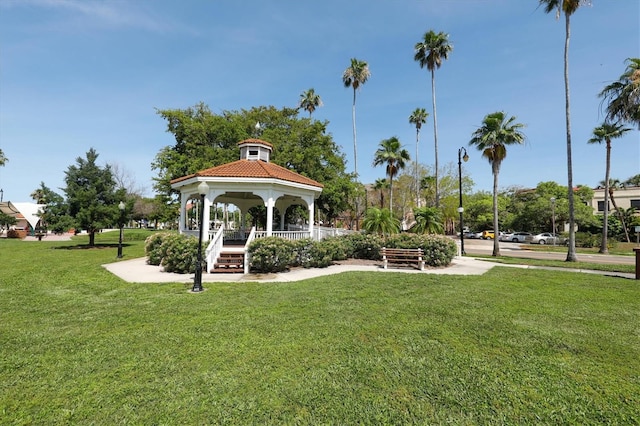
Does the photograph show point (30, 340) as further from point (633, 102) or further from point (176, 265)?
point (633, 102)

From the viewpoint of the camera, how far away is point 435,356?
4.16 metres

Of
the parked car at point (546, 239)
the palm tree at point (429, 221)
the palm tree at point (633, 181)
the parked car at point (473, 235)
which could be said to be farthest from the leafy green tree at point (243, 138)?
the palm tree at point (633, 181)

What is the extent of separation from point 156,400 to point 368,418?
89.4 inches

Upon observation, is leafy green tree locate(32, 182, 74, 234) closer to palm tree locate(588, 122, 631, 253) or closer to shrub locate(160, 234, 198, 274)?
shrub locate(160, 234, 198, 274)

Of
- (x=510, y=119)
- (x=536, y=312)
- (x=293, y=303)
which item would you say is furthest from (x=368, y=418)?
(x=510, y=119)

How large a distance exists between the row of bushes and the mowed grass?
3.50 meters

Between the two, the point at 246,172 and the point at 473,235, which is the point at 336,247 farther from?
the point at 473,235

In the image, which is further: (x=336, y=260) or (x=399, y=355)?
(x=336, y=260)

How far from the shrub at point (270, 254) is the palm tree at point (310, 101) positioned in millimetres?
31700

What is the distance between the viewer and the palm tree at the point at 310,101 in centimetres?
3894

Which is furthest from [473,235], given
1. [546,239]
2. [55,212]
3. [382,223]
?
[55,212]

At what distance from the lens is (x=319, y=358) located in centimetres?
409

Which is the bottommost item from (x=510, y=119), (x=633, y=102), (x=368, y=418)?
(x=368, y=418)

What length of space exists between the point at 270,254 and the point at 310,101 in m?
32.6
